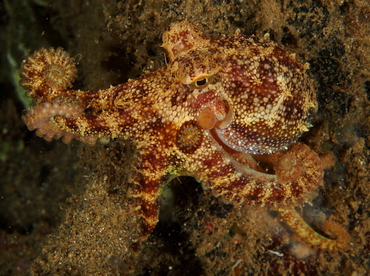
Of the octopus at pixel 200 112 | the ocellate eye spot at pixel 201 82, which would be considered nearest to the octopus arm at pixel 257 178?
the octopus at pixel 200 112

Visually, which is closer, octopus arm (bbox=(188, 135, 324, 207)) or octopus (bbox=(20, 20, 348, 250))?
octopus (bbox=(20, 20, 348, 250))

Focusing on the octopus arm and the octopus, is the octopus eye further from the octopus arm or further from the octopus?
the octopus arm

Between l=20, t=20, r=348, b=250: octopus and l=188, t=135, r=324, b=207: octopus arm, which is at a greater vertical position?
l=20, t=20, r=348, b=250: octopus

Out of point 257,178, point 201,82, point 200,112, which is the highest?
point 201,82

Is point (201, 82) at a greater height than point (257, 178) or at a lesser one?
greater

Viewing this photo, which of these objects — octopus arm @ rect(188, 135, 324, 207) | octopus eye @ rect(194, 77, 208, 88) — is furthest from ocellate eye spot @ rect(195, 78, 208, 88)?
octopus arm @ rect(188, 135, 324, 207)

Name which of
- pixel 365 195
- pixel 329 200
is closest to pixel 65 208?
pixel 329 200

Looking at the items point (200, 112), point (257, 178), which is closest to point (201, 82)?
point (200, 112)

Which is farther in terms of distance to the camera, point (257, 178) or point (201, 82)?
point (257, 178)

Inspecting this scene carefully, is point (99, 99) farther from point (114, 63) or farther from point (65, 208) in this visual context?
point (65, 208)

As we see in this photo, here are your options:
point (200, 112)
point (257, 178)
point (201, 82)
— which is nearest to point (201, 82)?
point (201, 82)

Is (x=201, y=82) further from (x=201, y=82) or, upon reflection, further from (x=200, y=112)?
(x=200, y=112)
